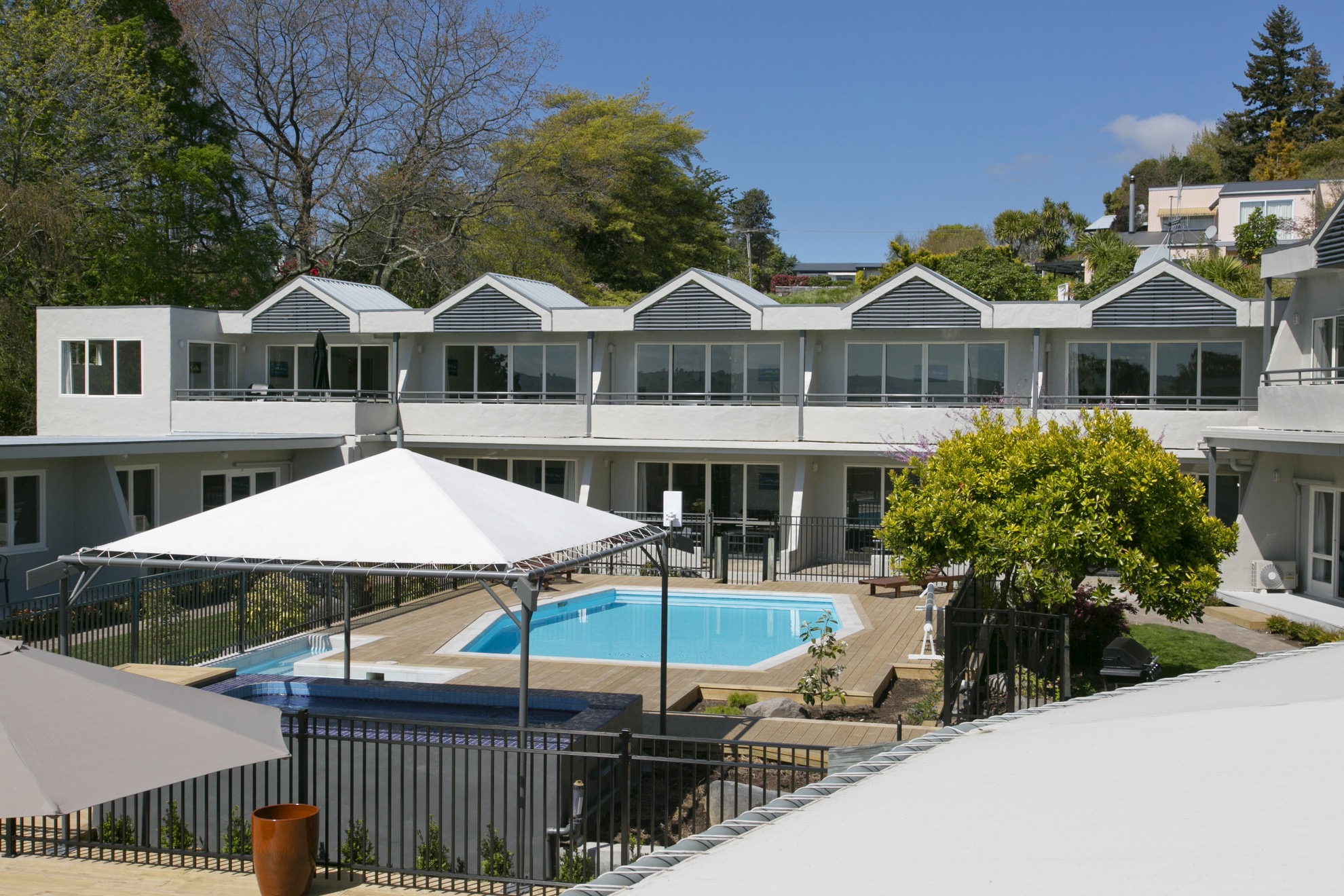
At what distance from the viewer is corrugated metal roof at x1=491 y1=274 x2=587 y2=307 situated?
102 ft

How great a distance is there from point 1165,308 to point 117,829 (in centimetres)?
2464

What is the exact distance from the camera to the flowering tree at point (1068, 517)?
1317 cm

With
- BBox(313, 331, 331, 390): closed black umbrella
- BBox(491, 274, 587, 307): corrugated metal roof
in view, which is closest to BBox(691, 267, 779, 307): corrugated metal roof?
BBox(491, 274, 587, 307): corrugated metal roof

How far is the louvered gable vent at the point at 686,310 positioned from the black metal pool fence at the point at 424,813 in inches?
811

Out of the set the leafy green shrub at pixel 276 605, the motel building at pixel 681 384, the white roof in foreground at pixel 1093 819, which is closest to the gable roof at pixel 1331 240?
the motel building at pixel 681 384

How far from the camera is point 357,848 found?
946 cm

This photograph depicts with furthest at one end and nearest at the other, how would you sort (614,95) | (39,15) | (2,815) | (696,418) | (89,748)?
(614,95) → (39,15) → (696,418) → (89,748) → (2,815)

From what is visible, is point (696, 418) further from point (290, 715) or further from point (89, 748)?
point (89, 748)

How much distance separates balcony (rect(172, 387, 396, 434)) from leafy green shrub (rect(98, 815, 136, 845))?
20.4 meters

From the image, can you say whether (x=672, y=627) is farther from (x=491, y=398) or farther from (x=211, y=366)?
(x=211, y=366)

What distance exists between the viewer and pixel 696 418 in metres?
28.9

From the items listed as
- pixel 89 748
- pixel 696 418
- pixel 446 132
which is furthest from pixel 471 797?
pixel 446 132

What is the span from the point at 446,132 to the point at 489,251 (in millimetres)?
4916

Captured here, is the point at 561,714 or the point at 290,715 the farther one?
the point at 561,714
